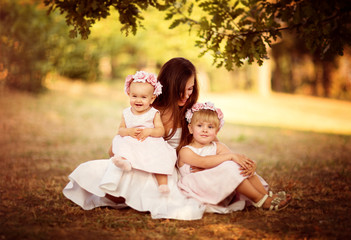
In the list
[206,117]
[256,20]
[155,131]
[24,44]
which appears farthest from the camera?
[24,44]

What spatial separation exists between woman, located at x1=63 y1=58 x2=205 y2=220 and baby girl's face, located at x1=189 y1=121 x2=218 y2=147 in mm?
293

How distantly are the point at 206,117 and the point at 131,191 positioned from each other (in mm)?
1076

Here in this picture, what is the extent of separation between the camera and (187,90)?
405 cm

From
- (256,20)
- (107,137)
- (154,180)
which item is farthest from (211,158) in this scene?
(107,137)

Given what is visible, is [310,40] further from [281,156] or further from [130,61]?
[130,61]

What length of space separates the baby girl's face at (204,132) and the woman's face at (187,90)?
0.40 meters

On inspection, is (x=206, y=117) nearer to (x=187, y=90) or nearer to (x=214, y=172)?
(x=187, y=90)

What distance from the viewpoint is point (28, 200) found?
13.3 ft

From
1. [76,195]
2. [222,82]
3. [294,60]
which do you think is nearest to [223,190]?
[76,195]

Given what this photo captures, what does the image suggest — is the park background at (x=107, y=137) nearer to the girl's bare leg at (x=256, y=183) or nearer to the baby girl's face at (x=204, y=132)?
the girl's bare leg at (x=256, y=183)

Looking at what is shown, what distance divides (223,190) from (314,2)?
6.36 feet

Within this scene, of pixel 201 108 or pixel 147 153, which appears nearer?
pixel 147 153

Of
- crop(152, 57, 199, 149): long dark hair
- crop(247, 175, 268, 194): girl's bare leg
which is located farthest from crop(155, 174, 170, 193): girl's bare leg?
crop(247, 175, 268, 194): girl's bare leg

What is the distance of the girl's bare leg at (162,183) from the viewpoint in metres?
3.55
